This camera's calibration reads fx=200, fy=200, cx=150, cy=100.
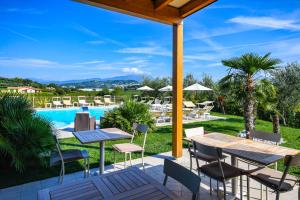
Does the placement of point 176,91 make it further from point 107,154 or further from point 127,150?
point 107,154

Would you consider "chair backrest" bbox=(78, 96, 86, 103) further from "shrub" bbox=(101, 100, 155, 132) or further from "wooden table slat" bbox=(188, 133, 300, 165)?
"wooden table slat" bbox=(188, 133, 300, 165)

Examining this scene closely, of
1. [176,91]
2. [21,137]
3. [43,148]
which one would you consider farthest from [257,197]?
[21,137]

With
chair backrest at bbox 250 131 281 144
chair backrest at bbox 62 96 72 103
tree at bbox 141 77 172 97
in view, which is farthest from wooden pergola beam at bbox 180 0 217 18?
tree at bbox 141 77 172 97

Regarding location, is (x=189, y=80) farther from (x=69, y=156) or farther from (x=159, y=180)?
(x=69, y=156)

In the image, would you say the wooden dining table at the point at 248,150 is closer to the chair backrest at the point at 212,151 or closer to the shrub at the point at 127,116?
the chair backrest at the point at 212,151

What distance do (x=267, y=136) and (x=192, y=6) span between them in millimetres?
3041

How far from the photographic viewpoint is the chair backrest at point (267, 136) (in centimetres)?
335

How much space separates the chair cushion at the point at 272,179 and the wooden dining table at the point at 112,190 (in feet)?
5.32

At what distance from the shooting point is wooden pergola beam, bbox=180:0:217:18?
4.12 meters

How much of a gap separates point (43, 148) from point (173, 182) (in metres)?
2.75

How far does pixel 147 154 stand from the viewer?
5223 millimetres

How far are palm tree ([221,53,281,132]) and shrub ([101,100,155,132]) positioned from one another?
3398 mm

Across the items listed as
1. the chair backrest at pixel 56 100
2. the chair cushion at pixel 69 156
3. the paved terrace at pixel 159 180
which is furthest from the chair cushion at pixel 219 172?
the chair backrest at pixel 56 100

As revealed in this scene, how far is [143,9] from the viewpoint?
4258 millimetres
